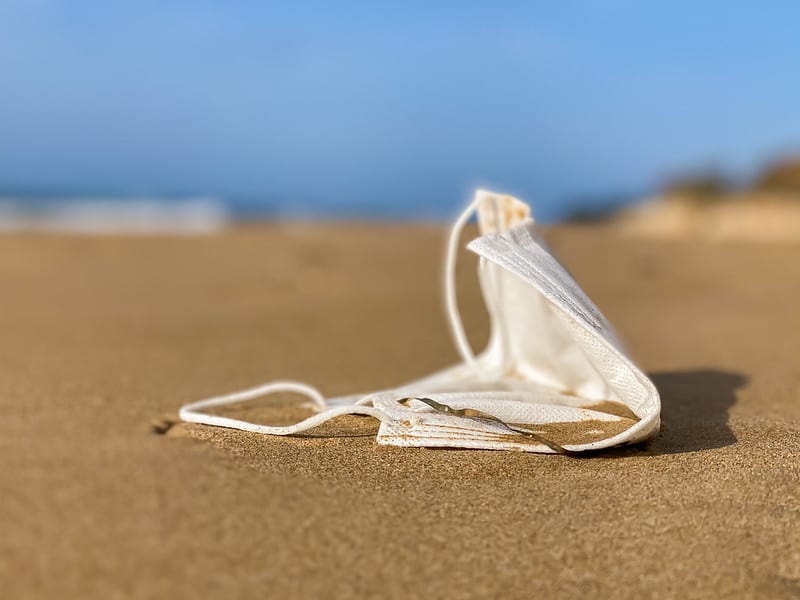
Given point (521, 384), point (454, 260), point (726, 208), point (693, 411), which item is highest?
point (726, 208)

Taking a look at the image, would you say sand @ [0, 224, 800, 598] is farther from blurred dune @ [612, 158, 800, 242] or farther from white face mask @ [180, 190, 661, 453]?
blurred dune @ [612, 158, 800, 242]

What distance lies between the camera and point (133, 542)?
1361mm

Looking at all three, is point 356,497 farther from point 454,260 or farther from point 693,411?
point 693,411

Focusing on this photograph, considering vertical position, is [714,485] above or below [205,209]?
below

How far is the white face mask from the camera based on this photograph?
1941 millimetres

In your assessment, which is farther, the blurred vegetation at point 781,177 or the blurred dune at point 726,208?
the blurred vegetation at point 781,177

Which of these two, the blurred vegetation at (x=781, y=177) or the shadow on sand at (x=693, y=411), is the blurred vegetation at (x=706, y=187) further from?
the shadow on sand at (x=693, y=411)

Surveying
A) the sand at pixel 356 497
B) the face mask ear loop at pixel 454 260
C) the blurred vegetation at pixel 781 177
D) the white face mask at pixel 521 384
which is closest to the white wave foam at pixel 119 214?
the blurred vegetation at pixel 781 177

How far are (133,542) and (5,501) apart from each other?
292 millimetres

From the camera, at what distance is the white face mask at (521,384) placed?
194 cm

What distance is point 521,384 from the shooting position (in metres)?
2.49

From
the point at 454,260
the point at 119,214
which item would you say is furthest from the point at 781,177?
the point at 454,260

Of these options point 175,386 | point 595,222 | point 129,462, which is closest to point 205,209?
point 595,222

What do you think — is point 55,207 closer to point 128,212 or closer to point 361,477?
point 128,212
